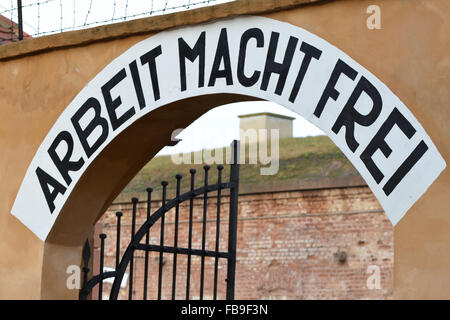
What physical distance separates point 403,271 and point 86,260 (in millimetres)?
2941

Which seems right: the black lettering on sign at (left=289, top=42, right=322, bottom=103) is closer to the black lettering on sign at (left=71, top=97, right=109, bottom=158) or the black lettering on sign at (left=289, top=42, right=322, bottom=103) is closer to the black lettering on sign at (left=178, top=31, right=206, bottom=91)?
the black lettering on sign at (left=178, top=31, right=206, bottom=91)

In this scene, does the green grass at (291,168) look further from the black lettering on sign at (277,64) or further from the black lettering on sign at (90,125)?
the black lettering on sign at (277,64)

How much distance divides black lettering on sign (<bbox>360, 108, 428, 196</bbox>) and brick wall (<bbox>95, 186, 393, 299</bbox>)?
30.4ft

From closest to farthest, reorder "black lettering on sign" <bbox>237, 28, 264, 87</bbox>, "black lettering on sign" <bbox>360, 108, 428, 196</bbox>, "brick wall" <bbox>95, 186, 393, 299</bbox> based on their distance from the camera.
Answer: "black lettering on sign" <bbox>360, 108, 428, 196</bbox>
"black lettering on sign" <bbox>237, 28, 264, 87</bbox>
"brick wall" <bbox>95, 186, 393, 299</bbox>

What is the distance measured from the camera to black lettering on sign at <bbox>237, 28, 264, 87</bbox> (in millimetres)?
5852

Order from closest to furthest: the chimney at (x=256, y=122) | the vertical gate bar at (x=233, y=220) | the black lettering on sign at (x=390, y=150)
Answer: the black lettering on sign at (x=390, y=150) → the vertical gate bar at (x=233, y=220) → the chimney at (x=256, y=122)

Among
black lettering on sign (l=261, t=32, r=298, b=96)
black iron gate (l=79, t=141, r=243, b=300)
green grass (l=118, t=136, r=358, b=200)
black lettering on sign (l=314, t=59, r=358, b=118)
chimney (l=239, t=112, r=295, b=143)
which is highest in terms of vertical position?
chimney (l=239, t=112, r=295, b=143)

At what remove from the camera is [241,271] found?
52.7ft

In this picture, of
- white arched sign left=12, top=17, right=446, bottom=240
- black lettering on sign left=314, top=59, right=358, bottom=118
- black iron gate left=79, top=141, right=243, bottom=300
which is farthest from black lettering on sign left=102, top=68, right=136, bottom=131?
black lettering on sign left=314, top=59, right=358, bottom=118

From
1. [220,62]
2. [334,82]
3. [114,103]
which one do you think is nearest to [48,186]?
[114,103]

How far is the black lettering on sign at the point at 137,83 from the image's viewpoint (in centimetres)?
639

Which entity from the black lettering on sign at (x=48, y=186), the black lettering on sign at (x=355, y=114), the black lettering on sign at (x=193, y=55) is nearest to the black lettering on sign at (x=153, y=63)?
the black lettering on sign at (x=193, y=55)

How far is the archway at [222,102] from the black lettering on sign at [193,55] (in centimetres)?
1

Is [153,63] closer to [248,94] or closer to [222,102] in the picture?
[222,102]
